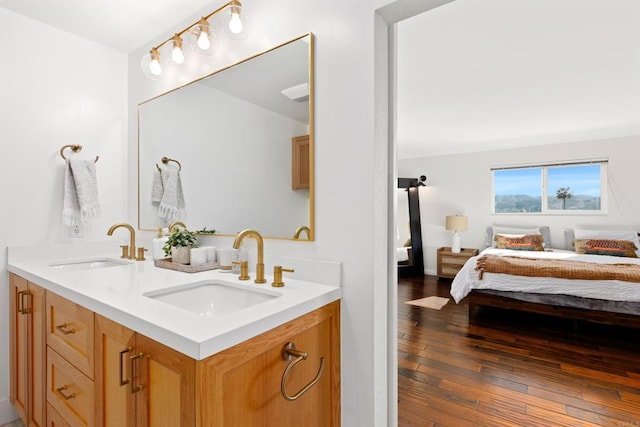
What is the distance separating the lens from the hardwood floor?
178 centimetres

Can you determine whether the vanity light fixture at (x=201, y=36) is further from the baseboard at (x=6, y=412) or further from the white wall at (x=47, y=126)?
the baseboard at (x=6, y=412)

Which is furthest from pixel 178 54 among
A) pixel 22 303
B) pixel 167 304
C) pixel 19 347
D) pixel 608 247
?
pixel 608 247

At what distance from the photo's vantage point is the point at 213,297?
4.43 ft

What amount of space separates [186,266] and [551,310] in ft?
10.9

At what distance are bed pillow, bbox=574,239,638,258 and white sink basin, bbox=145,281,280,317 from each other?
4.67 metres

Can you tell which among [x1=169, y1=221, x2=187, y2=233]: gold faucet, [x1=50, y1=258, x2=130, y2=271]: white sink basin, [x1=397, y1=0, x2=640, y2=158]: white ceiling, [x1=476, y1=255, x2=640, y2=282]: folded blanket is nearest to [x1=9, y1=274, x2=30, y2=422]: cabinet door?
[x1=50, y1=258, x2=130, y2=271]: white sink basin

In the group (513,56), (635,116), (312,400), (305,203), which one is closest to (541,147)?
(635,116)

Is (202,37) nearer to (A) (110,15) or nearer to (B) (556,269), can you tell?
(A) (110,15)

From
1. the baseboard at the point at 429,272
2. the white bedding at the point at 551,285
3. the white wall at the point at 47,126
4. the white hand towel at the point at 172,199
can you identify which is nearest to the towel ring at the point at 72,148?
the white wall at the point at 47,126

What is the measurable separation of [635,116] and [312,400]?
492 centimetres

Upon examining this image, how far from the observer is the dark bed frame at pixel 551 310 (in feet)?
9.07

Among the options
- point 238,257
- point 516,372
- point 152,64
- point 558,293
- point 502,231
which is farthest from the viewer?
point 502,231

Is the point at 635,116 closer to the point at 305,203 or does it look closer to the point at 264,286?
the point at 305,203

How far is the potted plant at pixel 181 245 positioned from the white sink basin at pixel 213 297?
0.35 m
